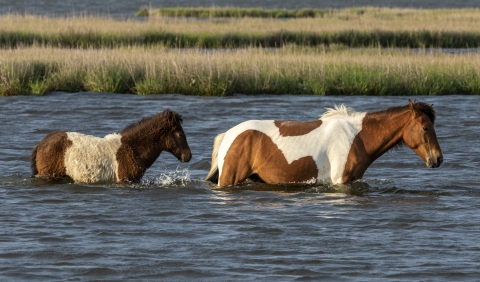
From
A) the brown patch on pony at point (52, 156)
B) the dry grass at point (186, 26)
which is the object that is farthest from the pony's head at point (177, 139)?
the dry grass at point (186, 26)

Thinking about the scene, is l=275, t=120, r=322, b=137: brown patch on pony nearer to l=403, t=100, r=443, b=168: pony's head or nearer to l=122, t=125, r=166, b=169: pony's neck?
l=403, t=100, r=443, b=168: pony's head

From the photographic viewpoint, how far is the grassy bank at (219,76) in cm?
2011

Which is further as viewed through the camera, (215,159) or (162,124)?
(162,124)

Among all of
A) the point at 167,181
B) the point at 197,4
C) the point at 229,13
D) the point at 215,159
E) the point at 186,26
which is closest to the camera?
the point at 215,159

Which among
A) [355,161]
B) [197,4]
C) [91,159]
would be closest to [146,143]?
[91,159]

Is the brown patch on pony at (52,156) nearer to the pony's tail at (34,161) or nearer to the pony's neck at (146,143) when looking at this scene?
the pony's tail at (34,161)

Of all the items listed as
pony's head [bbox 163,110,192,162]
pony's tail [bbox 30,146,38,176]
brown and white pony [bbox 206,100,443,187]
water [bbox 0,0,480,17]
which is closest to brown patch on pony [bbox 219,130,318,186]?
brown and white pony [bbox 206,100,443,187]

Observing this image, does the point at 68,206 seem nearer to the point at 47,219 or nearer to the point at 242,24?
the point at 47,219

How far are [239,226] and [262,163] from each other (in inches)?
52.3

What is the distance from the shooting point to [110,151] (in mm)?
10125

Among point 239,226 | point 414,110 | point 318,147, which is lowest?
point 239,226

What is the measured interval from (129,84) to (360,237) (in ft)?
43.9

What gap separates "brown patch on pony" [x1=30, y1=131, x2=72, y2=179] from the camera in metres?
10.0

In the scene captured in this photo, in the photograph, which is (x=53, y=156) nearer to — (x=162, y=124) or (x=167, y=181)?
(x=162, y=124)
